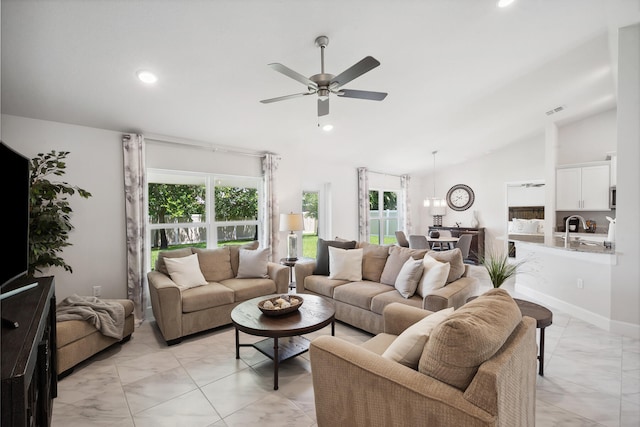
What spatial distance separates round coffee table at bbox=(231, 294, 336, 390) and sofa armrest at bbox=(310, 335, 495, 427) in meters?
0.75

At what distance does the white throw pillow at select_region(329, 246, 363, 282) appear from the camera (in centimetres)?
367

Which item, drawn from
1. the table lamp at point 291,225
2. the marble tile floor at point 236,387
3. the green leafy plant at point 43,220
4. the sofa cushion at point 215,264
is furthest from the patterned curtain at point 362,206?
the green leafy plant at point 43,220

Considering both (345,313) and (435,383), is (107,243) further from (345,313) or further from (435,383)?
(435,383)

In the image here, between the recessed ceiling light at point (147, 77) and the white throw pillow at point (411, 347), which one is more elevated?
the recessed ceiling light at point (147, 77)

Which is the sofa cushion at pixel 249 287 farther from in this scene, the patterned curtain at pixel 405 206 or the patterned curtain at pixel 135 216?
the patterned curtain at pixel 405 206

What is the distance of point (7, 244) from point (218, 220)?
10.5 feet

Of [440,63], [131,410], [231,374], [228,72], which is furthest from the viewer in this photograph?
[440,63]

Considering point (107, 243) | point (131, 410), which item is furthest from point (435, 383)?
point (107, 243)

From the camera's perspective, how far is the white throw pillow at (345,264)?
3.67 meters

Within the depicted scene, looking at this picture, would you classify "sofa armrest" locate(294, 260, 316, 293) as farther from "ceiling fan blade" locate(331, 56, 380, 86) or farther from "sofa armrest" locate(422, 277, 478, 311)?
"ceiling fan blade" locate(331, 56, 380, 86)

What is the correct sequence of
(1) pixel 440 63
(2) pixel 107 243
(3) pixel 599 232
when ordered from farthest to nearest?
(3) pixel 599 232
(2) pixel 107 243
(1) pixel 440 63

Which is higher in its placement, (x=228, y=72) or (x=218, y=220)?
(x=228, y=72)

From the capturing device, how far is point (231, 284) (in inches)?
144

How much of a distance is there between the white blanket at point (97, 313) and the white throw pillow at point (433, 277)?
3010 millimetres
